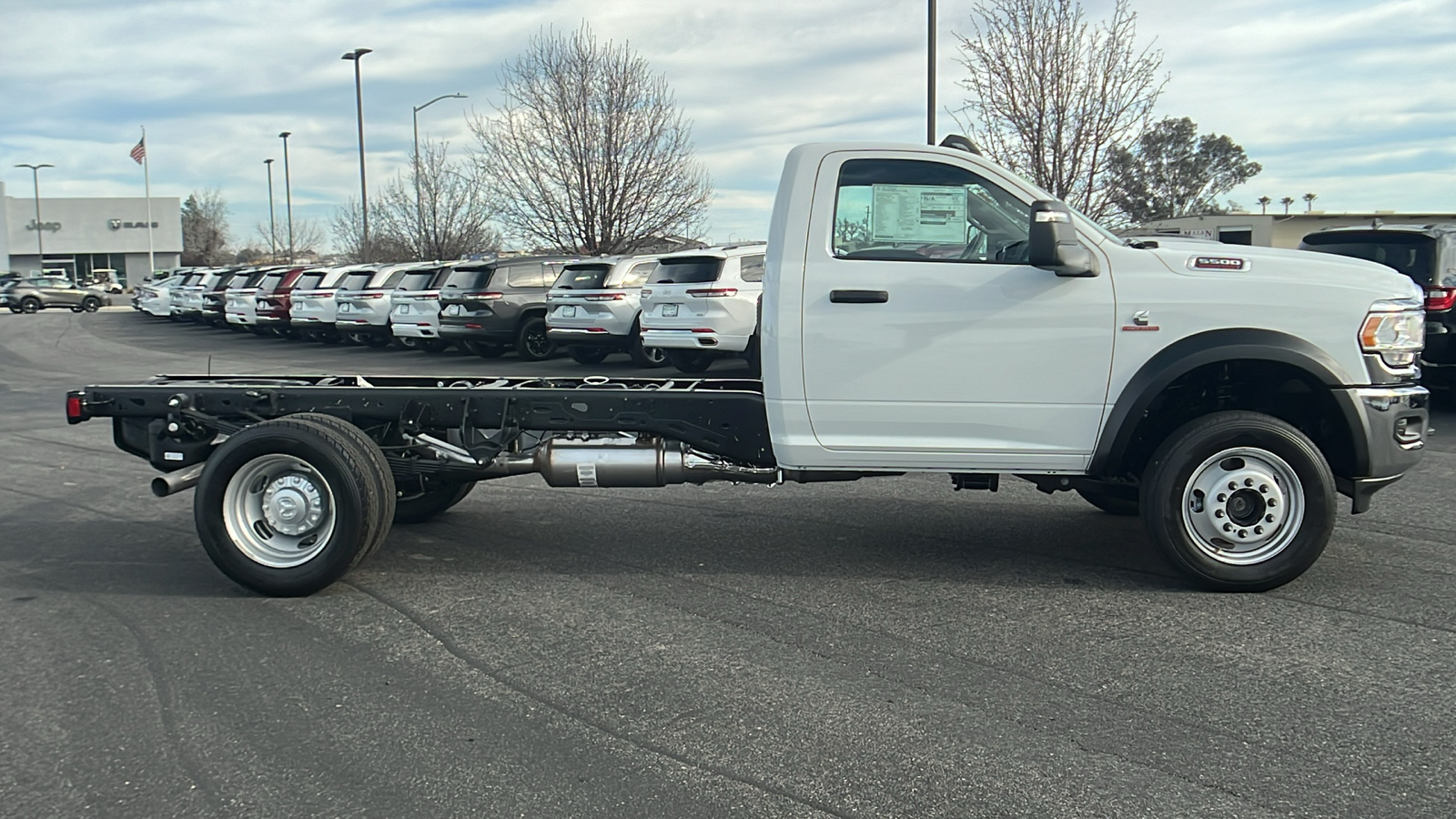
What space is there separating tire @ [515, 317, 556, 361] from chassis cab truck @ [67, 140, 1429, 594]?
14.2 meters

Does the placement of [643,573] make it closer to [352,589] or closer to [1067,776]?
[352,589]

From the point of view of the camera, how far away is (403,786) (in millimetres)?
3717

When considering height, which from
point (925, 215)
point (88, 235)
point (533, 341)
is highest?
point (88, 235)

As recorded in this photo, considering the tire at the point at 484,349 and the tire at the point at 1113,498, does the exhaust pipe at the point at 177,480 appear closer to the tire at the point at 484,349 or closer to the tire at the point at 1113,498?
the tire at the point at 1113,498

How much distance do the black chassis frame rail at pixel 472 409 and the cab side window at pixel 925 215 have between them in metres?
0.96

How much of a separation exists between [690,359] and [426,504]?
29.6ft

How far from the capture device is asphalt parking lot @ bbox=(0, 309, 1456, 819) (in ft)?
12.1

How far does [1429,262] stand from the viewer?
36.7 ft

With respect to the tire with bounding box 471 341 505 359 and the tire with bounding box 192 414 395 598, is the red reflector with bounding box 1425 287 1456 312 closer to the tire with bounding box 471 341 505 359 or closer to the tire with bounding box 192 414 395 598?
the tire with bounding box 192 414 395 598

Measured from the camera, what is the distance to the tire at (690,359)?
15984 millimetres

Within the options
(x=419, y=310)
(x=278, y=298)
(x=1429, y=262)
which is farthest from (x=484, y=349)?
(x=1429, y=262)

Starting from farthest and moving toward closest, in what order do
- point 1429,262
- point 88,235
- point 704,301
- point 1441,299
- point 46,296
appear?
point 88,235, point 46,296, point 704,301, point 1429,262, point 1441,299

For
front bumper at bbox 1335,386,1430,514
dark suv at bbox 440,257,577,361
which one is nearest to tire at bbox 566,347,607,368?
dark suv at bbox 440,257,577,361

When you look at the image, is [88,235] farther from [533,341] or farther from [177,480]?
[177,480]
